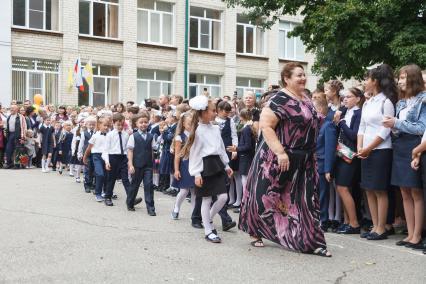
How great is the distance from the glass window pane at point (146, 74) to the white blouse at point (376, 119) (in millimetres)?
23117

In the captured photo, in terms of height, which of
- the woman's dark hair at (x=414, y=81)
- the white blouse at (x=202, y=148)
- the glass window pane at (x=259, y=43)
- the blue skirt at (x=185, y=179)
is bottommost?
the blue skirt at (x=185, y=179)

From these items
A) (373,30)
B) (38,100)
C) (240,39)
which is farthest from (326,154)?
(240,39)

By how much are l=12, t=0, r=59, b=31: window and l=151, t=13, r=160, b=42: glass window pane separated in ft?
16.5

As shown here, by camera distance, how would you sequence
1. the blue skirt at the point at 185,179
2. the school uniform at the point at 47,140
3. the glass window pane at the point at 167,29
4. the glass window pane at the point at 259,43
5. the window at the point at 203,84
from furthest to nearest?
the glass window pane at the point at 259,43
the window at the point at 203,84
the glass window pane at the point at 167,29
the school uniform at the point at 47,140
the blue skirt at the point at 185,179

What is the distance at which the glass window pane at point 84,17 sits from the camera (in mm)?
27953

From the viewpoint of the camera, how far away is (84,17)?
2809cm

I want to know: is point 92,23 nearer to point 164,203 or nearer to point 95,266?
point 164,203

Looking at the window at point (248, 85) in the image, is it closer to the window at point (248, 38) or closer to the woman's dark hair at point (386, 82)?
the window at point (248, 38)

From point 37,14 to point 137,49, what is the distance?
199 inches

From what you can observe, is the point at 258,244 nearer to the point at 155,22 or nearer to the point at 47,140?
the point at 47,140

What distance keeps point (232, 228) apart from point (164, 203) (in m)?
3.03

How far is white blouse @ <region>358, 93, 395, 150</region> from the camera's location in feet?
24.9

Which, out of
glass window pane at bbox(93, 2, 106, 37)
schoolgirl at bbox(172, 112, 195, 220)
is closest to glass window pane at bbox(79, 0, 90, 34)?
glass window pane at bbox(93, 2, 106, 37)

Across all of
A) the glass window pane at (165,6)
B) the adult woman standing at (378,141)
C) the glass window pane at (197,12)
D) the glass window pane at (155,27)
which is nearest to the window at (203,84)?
the glass window pane at (155,27)
